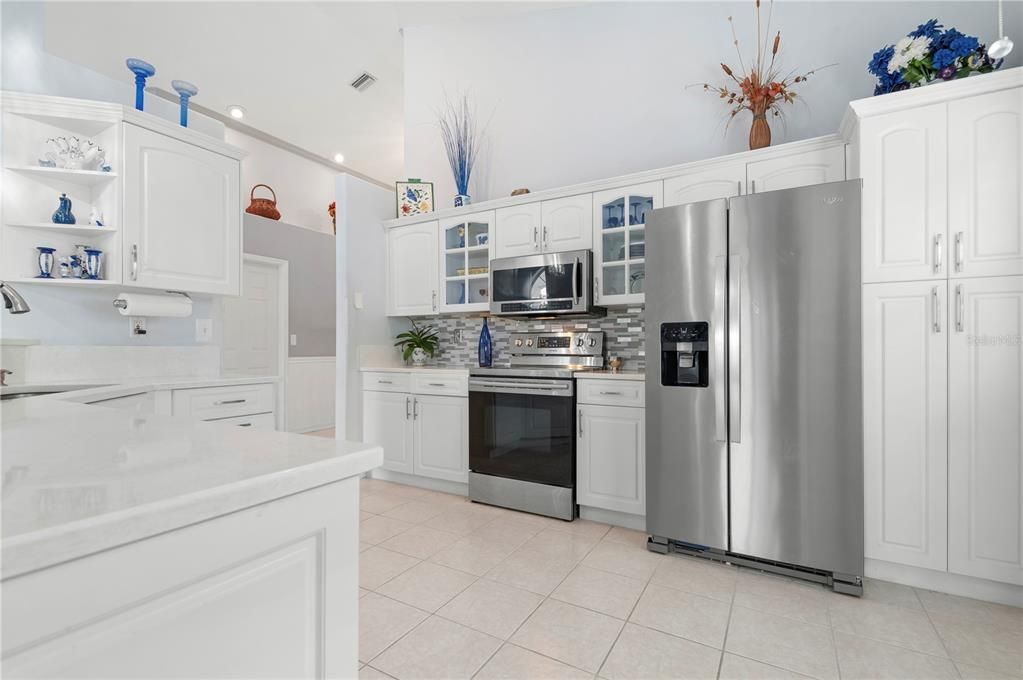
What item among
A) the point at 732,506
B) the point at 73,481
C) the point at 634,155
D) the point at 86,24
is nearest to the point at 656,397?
the point at 732,506

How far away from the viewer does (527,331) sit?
11.9 ft

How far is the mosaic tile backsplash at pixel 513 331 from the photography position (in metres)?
3.23

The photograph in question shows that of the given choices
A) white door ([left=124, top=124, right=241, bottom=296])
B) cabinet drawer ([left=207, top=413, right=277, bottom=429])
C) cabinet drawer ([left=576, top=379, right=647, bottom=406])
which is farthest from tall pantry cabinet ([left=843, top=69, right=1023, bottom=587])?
white door ([left=124, top=124, right=241, bottom=296])

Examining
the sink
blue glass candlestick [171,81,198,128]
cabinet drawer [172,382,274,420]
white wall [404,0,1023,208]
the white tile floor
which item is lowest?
the white tile floor

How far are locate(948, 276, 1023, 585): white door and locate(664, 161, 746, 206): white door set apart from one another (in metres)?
1.12

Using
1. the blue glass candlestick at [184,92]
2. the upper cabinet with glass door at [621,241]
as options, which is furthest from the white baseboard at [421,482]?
the blue glass candlestick at [184,92]

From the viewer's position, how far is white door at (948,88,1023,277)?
1885mm

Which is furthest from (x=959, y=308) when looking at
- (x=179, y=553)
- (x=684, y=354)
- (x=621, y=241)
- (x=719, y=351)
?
(x=179, y=553)

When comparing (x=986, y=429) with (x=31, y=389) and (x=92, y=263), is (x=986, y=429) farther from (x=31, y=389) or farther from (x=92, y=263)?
(x=92, y=263)

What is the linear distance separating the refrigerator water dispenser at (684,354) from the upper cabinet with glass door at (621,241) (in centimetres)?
61

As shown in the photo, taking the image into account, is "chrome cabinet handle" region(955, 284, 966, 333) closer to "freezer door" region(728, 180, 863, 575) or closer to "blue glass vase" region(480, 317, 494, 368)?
"freezer door" region(728, 180, 863, 575)

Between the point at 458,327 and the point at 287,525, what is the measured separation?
341cm

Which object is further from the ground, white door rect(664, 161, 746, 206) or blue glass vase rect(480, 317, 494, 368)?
white door rect(664, 161, 746, 206)

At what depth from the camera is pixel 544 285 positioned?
319 cm
